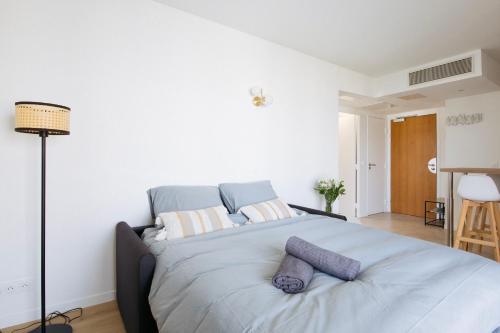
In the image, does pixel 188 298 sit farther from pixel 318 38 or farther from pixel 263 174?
pixel 318 38

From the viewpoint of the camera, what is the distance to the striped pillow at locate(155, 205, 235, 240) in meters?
1.82

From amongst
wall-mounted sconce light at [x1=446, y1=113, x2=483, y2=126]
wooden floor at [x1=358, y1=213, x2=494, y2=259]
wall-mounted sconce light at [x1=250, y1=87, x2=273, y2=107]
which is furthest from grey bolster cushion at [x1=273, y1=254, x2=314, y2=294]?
wall-mounted sconce light at [x1=446, y1=113, x2=483, y2=126]

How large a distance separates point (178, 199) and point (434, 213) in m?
4.91

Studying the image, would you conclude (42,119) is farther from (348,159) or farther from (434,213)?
(434,213)

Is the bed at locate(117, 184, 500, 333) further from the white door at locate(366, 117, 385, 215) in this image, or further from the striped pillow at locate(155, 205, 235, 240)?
the white door at locate(366, 117, 385, 215)

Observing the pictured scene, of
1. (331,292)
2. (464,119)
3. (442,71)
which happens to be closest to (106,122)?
(331,292)

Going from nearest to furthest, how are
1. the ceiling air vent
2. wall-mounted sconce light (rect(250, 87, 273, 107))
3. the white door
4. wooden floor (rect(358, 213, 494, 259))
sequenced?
wall-mounted sconce light (rect(250, 87, 273, 107)) < the ceiling air vent < wooden floor (rect(358, 213, 494, 259)) < the white door

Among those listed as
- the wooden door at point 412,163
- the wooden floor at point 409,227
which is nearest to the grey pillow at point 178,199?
the wooden floor at point 409,227

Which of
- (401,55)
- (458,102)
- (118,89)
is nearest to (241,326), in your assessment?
(118,89)

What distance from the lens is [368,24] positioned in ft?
8.61

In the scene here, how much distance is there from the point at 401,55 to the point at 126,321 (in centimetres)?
397

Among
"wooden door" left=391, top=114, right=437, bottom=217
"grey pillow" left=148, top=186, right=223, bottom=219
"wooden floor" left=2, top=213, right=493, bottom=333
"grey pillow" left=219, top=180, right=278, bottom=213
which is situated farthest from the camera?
"wooden door" left=391, top=114, right=437, bottom=217

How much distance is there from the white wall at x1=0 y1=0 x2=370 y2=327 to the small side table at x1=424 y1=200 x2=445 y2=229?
3.56 meters

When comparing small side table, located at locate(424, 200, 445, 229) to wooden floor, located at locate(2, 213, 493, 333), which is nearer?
wooden floor, located at locate(2, 213, 493, 333)
